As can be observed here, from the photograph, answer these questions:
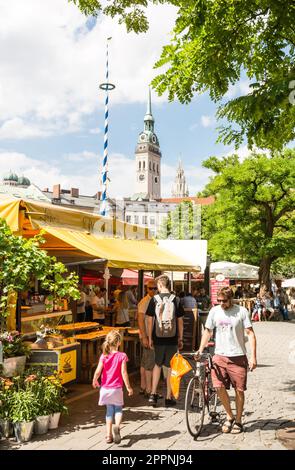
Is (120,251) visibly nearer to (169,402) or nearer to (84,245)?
(84,245)

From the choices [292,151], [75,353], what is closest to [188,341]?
[75,353]

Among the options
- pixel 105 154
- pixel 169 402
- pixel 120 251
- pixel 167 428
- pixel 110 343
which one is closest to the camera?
pixel 110 343

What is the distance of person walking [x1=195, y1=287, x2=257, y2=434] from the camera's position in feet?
19.3

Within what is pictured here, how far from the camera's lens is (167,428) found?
6125 mm

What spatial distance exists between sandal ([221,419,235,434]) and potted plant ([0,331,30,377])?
2.59 meters

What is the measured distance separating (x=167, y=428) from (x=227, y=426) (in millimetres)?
721

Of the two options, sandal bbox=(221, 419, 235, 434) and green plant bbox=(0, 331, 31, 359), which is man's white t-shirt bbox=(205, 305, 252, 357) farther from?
green plant bbox=(0, 331, 31, 359)

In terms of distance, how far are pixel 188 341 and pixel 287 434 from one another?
7057 millimetres

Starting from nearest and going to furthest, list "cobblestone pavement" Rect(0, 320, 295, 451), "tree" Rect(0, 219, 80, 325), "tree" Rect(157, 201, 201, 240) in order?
"cobblestone pavement" Rect(0, 320, 295, 451) < "tree" Rect(0, 219, 80, 325) < "tree" Rect(157, 201, 201, 240)

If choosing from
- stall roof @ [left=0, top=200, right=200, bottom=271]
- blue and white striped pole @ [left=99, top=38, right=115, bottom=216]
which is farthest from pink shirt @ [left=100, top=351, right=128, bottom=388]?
blue and white striped pole @ [left=99, top=38, right=115, bottom=216]

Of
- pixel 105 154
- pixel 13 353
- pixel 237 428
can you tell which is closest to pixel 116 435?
pixel 237 428

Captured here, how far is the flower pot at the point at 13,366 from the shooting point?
20.3 ft

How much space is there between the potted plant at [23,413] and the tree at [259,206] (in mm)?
22172
